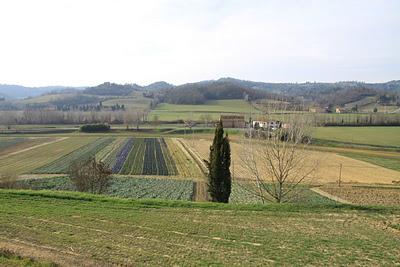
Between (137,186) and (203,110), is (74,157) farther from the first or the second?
(203,110)

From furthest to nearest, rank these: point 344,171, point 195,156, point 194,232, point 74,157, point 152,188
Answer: point 195,156
point 74,157
point 344,171
point 152,188
point 194,232

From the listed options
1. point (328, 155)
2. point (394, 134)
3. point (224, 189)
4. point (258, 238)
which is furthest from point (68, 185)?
point (394, 134)

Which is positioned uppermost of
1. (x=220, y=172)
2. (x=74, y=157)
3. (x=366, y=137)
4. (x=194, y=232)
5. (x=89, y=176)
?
(x=220, y=172)

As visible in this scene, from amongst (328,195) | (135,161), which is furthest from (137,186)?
(328,195)

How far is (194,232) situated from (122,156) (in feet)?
159

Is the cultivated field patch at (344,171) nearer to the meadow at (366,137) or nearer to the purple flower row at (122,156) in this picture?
the purple flower row at (122,156)

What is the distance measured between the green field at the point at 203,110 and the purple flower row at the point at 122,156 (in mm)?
51103

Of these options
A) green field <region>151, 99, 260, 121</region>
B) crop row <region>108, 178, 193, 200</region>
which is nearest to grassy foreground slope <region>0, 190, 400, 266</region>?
crop row <region>108, 178, 193, 200</region>

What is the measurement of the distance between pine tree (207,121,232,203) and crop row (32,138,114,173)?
3026cm

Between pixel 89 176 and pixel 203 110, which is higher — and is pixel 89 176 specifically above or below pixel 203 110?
below

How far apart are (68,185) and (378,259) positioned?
33334mm

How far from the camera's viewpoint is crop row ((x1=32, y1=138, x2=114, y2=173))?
164 ft

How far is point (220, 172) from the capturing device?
76.8 feet

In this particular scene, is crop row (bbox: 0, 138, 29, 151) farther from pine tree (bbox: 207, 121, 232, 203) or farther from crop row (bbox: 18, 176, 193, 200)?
pine tree (bbox: 207, 121, 232, 203)
